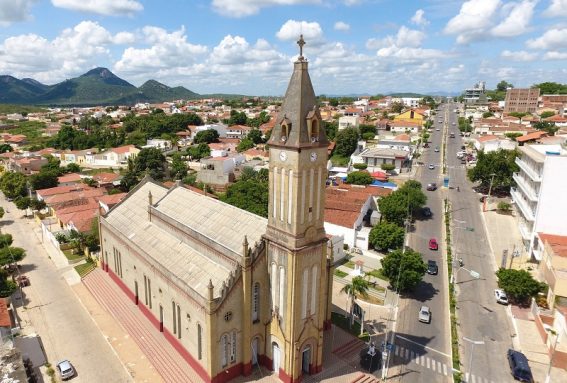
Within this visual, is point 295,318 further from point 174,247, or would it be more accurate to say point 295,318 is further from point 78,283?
point 78,283

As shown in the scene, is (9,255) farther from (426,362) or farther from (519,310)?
(519,310)

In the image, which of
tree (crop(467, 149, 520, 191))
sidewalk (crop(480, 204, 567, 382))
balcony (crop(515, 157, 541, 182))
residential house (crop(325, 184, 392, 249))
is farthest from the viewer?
tree (crop(467, 149, 520, 191))

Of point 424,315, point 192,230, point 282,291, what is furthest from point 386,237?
point 192,230

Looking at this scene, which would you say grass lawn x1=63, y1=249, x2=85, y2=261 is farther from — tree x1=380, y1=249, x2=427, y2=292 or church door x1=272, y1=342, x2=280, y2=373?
tree x1=380, y1=249, x2=427, y2=292

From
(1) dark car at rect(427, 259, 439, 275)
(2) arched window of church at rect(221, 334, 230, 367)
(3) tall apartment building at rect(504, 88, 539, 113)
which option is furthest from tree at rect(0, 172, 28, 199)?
(3) tall apartment building at rect(504, 88, 539, 113)

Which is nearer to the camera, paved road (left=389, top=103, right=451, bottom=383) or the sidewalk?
paved road (left=389, top=103, right=451, bottom=383)

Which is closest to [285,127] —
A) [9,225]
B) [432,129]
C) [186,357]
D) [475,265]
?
[186,357]
